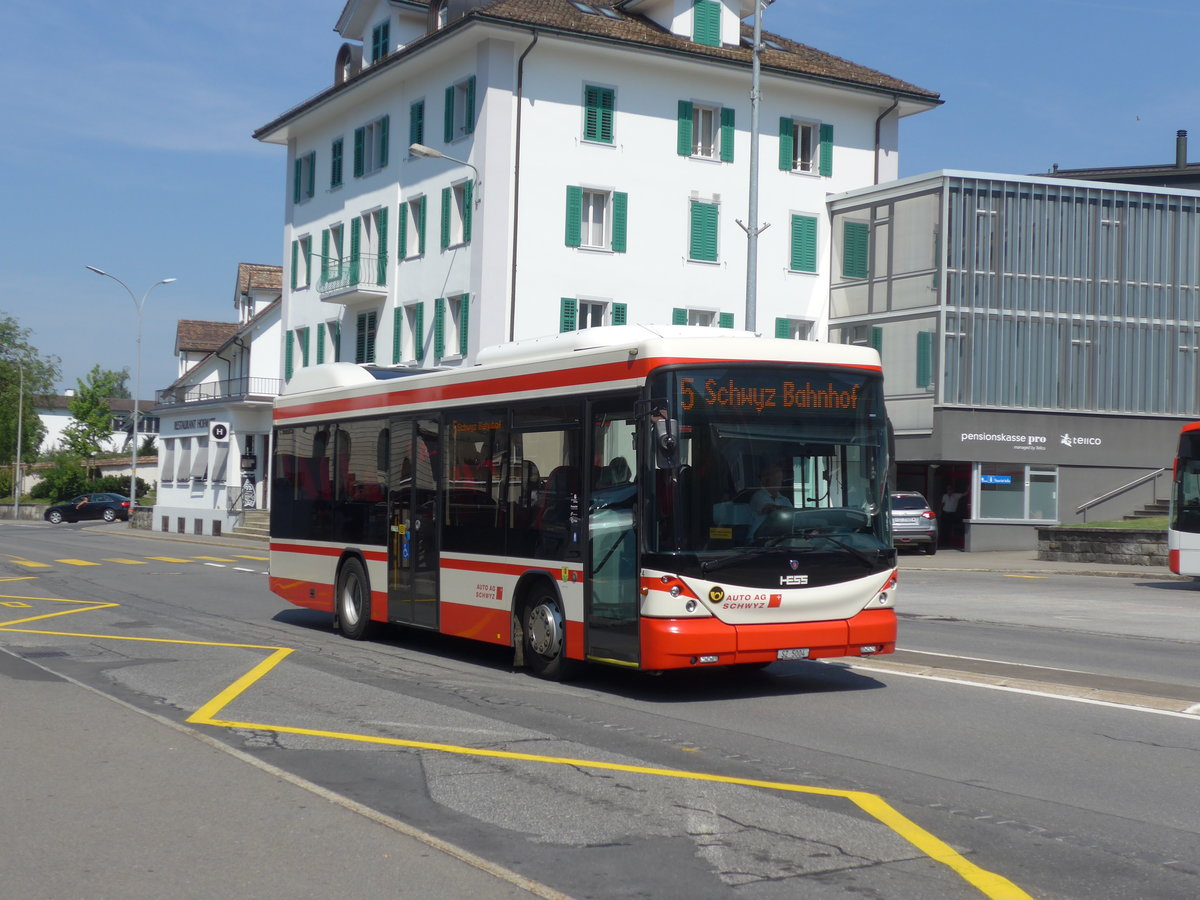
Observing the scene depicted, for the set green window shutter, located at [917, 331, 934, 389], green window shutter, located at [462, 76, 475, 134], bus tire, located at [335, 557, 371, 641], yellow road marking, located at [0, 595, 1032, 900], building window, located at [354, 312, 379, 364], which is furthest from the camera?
building window, located at [354, 312, 379, 364]

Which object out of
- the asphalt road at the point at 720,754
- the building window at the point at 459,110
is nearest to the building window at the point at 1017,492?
the building window at the point at 459,110

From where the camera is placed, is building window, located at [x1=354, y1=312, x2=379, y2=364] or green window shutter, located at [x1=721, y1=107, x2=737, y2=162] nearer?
green window shutter, located at [x1=721, y1=107, x2=737, y2=162]

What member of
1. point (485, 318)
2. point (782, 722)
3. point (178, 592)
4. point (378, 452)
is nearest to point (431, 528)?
point (378, 452)

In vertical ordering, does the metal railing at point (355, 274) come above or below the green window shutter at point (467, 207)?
below

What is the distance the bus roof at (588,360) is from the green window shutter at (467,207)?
2553cm

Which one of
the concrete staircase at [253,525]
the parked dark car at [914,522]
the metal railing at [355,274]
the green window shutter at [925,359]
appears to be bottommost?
the concrete staircase at [253,525]

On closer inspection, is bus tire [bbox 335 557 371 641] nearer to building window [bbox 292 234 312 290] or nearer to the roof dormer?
the roof dormer

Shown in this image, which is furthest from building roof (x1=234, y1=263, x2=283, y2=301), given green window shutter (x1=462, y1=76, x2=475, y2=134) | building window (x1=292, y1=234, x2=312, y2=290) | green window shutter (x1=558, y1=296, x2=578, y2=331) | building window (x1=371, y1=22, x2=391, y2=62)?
green window shutter (x1=558, y1=296, x2=578, y2=331)

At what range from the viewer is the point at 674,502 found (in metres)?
10.8

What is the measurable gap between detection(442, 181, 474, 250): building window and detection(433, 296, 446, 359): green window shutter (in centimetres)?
175

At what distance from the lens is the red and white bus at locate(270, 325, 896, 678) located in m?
10.8

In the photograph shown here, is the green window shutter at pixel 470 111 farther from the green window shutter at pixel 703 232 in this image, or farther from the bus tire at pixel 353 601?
the bus tire at pixel 353 601

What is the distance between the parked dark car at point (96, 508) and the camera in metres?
73.9

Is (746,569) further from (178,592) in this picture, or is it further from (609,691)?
(178,592)
